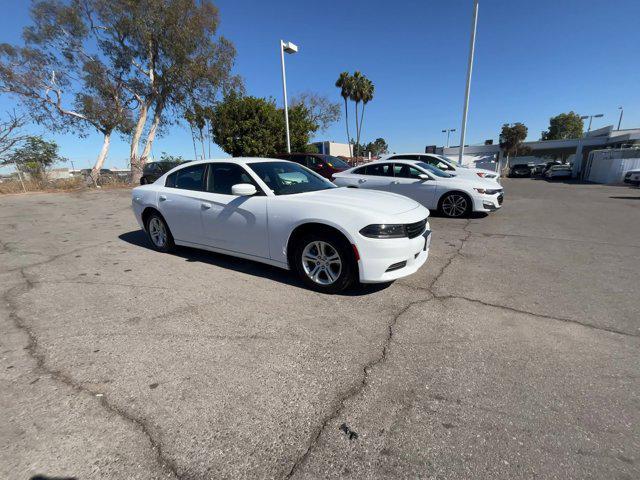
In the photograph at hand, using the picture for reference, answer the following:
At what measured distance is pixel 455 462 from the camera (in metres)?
1.67

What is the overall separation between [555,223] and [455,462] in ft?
25.4

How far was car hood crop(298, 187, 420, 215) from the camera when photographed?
350 centimetres

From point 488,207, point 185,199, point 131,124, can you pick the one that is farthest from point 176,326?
point 131,124

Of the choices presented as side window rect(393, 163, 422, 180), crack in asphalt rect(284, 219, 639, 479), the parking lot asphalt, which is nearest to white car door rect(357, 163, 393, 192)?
side window rect(393, 163, 422, 180)

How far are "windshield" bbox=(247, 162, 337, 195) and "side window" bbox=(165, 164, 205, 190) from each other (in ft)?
2.94

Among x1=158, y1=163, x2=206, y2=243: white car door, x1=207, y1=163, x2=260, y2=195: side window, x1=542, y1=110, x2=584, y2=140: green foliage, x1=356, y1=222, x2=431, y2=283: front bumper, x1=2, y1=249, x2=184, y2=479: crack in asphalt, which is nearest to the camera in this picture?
x1=2, y1=249, x2=184, y2=479: crack in asphalt

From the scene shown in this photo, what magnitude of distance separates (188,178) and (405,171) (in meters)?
5.68

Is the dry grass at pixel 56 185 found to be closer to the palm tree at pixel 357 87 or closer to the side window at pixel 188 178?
the side window at pixel 188 178

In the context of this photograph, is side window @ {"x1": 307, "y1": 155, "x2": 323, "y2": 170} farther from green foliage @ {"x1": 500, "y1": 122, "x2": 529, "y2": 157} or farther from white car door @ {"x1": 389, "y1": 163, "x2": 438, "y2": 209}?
green foliage @ {"x1": 500, "y1": 122, "x2": 529, "y2": 157}

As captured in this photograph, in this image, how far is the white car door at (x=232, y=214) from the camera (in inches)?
155

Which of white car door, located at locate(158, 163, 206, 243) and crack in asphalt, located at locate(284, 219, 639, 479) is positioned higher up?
white car door, located at locate(158, 163, 206, 243)

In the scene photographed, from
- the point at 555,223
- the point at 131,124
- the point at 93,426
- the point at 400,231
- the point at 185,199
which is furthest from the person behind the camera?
the point at 131,124

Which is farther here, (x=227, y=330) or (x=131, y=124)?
(x=131, y=124)

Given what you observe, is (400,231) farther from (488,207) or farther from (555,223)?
(555,223)
